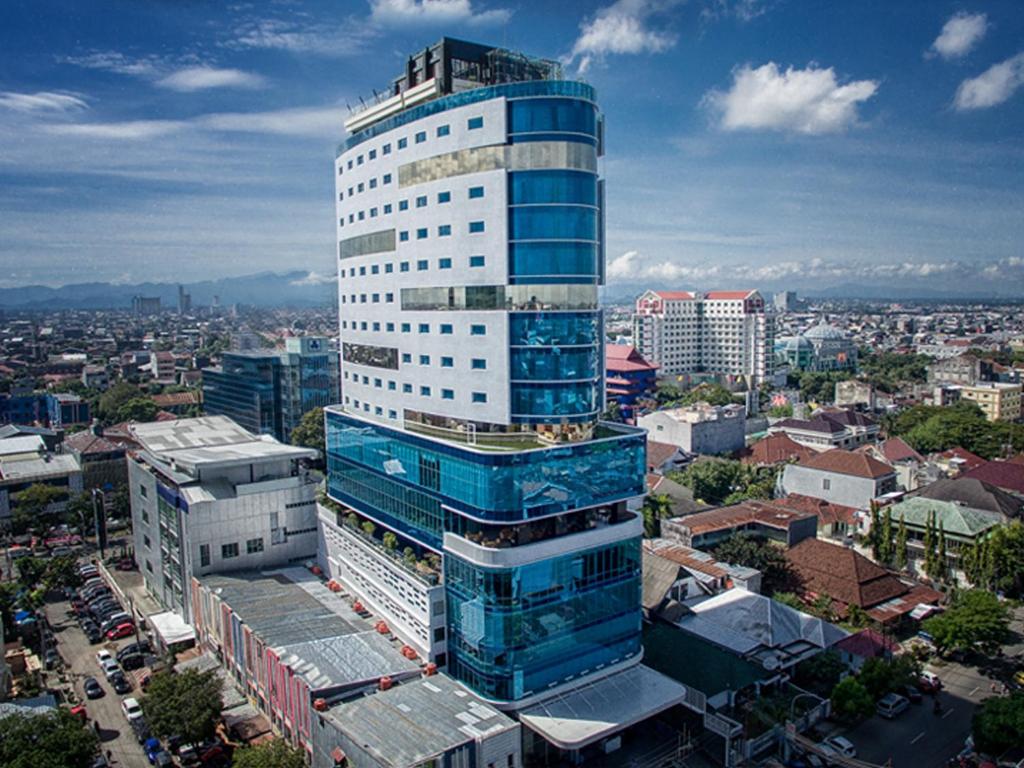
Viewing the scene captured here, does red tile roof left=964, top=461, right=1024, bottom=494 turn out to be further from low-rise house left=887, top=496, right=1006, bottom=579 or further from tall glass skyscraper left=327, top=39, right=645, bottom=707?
tall glass skyscraper left=327, top=39, right=645, bottom=707

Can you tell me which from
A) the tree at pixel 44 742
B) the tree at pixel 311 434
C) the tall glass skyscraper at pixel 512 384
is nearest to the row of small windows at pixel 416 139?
the tall glass skyscraper at pixel 512 384

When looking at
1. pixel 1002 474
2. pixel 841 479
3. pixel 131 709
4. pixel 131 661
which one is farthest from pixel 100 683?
pixel 1002 474

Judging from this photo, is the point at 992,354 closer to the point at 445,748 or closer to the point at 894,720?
the point at 894,720

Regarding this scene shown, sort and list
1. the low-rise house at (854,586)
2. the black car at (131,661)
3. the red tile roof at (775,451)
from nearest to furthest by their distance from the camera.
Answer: the black car at (131,661) → the low-rise house at (854,586) → the red tile roof at (775,451)

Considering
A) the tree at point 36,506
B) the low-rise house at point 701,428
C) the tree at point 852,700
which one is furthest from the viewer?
the low-rise house at point 701,428

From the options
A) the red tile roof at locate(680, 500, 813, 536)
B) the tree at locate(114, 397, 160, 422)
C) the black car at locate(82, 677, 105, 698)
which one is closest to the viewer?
the black car at locate(82, 677, 105, 698)

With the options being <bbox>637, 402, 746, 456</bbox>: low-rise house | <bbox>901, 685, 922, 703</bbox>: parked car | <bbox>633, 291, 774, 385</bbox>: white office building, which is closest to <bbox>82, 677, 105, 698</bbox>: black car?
<bbox>901, 685, 922, 703</bbox>: parked car

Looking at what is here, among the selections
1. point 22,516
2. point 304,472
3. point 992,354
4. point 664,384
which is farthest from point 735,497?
point 992,354

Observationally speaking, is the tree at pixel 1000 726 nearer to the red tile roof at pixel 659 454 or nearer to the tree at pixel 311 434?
the red tile roof at pixel 659 454
